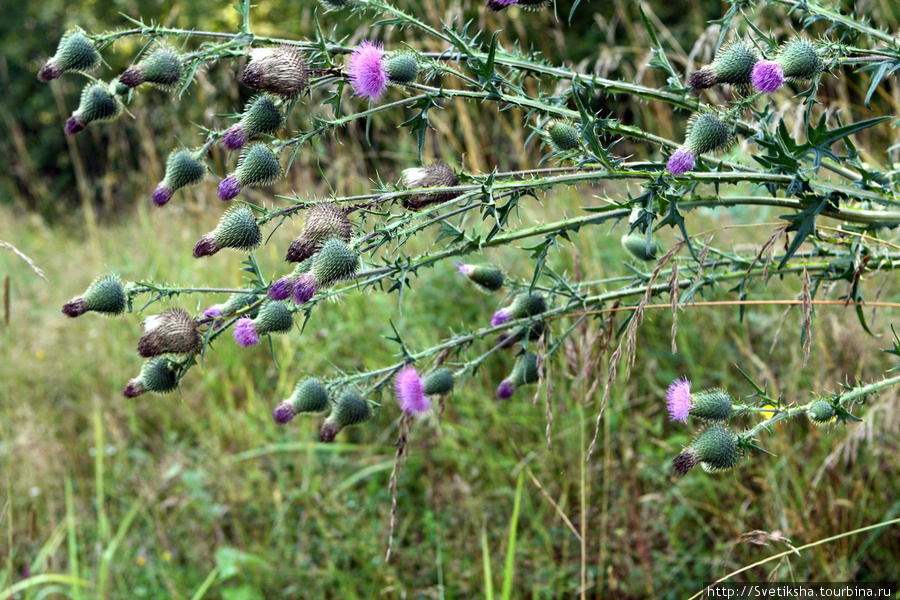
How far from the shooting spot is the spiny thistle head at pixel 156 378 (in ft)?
4.76

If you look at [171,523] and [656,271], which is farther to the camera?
[171,523]

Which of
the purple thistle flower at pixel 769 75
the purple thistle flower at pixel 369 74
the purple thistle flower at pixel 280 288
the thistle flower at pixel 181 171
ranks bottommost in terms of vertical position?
the purple thistle flower at pixel 280 288

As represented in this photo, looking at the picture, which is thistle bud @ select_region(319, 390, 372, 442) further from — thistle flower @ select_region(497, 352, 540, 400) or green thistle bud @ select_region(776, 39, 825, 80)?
green thistle bud @ select_region(776, 39, 825, 80)

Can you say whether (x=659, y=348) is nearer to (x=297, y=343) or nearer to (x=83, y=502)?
(x=297, y=343)

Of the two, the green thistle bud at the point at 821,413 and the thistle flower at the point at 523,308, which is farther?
the thistle flower at the point at 523,308

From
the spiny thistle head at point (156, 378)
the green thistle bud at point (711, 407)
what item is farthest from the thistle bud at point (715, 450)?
the spiny thistle head at point (156, 378)

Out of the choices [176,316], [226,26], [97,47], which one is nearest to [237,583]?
[176,316]

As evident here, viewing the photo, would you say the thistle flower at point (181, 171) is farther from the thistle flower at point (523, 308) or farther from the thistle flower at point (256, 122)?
the thistle flower at point (523, 308)

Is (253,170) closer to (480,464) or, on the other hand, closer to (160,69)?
(160,69)

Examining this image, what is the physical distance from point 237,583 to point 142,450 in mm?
1221

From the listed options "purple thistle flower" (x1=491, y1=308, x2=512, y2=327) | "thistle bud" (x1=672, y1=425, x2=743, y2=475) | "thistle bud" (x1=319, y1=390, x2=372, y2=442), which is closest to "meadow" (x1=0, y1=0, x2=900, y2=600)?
"thistle bud" (x1=319, y1=390, x2=372, y2=442)

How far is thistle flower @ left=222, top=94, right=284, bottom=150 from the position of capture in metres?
1.30

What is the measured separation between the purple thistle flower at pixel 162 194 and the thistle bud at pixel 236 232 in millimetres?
206

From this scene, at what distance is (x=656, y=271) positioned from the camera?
135 cm
